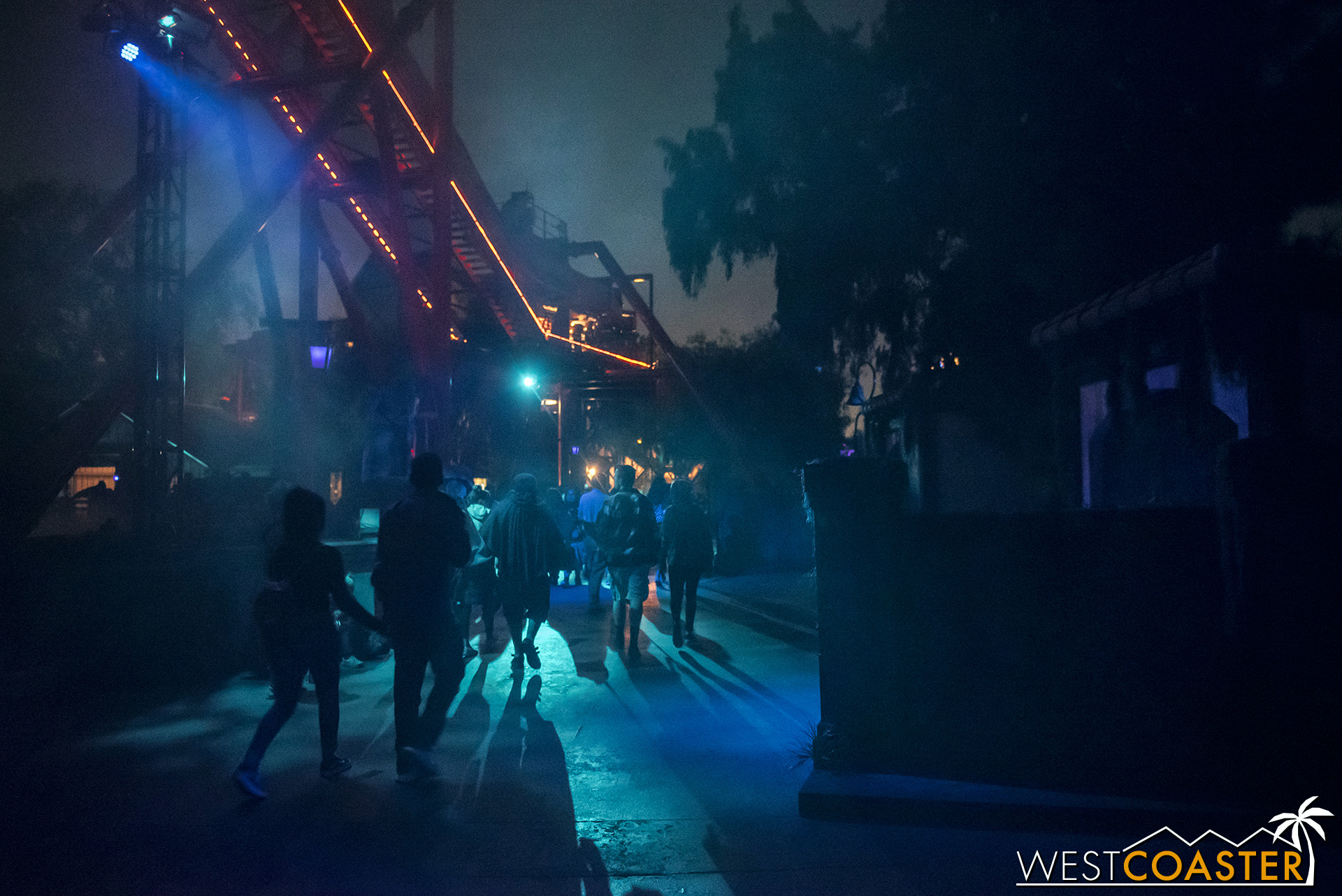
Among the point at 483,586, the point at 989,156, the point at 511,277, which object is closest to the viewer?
the point at 483,586

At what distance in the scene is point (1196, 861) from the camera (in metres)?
3.80

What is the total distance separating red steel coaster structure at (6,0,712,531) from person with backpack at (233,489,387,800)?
871 cm

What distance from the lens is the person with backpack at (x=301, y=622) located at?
4.76m

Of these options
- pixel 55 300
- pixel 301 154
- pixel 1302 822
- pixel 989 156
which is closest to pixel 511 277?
pixel 301 154

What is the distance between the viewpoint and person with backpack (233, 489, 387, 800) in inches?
187

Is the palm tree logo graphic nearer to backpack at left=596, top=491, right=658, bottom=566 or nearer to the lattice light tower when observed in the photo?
backpack at left=596, top=491, right=658, bottom=566

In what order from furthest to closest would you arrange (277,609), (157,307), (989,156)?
(989,156)
(157,307)
(277,609)

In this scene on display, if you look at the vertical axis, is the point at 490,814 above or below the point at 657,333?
below

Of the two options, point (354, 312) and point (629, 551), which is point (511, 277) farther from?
point (629, 551)

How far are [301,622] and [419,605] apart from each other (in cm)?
67

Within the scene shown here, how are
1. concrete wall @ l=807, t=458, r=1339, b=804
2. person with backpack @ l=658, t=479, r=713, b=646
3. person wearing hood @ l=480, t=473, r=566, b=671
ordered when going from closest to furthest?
1. concrete wall @ l=807, t=458, r=1339, b=804
2. person wearing hood @ l=480, t=473, r=566, b=671
3. person with backpack @ l=658, t=479, r=713, b=646

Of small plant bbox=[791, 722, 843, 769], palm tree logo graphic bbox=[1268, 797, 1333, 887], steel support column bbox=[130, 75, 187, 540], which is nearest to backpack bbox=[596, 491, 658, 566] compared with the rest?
small plant bbox=[791, 722, 843, 769]

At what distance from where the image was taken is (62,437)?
1312cm

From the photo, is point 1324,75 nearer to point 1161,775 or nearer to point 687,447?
point 1161,775
